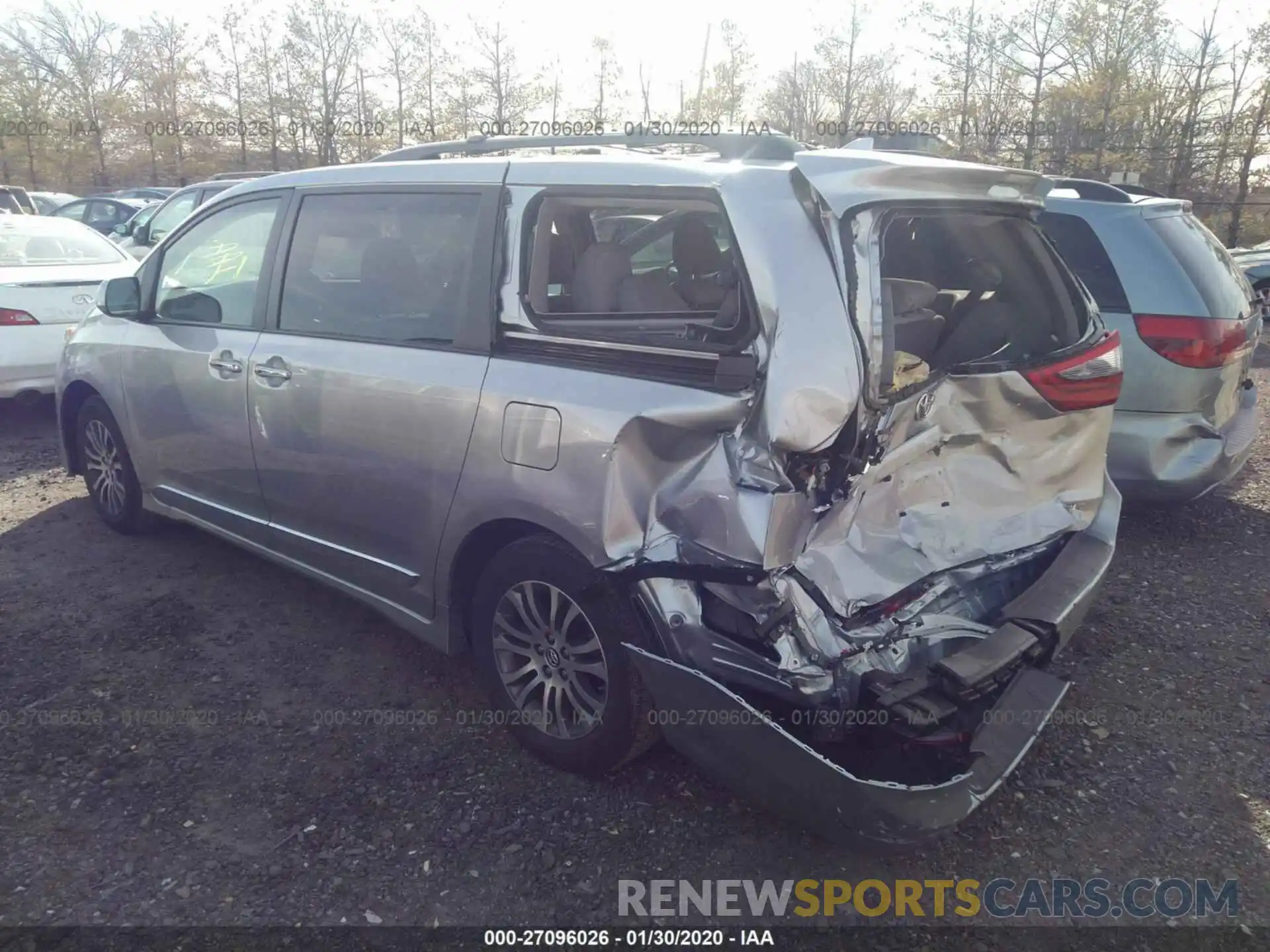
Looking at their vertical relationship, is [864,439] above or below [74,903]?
above

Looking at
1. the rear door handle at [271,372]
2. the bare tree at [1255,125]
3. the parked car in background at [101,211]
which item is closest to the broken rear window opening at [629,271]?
the rear door handle at [271,372]

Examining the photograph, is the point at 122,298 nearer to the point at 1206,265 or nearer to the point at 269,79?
the point at 1206,265

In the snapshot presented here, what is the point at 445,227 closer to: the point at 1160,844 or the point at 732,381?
the point at 732,381

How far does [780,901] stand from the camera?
2473 millimetres

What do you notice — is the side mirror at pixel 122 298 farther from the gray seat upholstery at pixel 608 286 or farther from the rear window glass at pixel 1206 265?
the rear window glass at pixel 1206 265

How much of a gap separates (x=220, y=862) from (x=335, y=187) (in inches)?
94.6

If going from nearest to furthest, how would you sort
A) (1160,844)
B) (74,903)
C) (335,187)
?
(74,903)
(1160,844)
(335,187)

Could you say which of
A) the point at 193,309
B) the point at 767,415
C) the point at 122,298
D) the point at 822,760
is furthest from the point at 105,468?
the point at 822,760

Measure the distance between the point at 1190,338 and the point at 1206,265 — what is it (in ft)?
1.68

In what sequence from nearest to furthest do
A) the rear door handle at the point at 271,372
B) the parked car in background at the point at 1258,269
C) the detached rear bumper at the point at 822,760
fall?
the detached rear bumper at the point at 822,760
the rear door handle at the point at 271,372
the parked car in background at the point at 1258,269

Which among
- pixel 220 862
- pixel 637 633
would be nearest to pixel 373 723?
pixel 220 862

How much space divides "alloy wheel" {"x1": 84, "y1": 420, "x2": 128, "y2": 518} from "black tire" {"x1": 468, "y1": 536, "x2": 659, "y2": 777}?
280 centimetres

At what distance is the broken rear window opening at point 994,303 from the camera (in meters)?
3.00

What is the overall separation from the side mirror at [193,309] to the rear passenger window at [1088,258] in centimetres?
382
